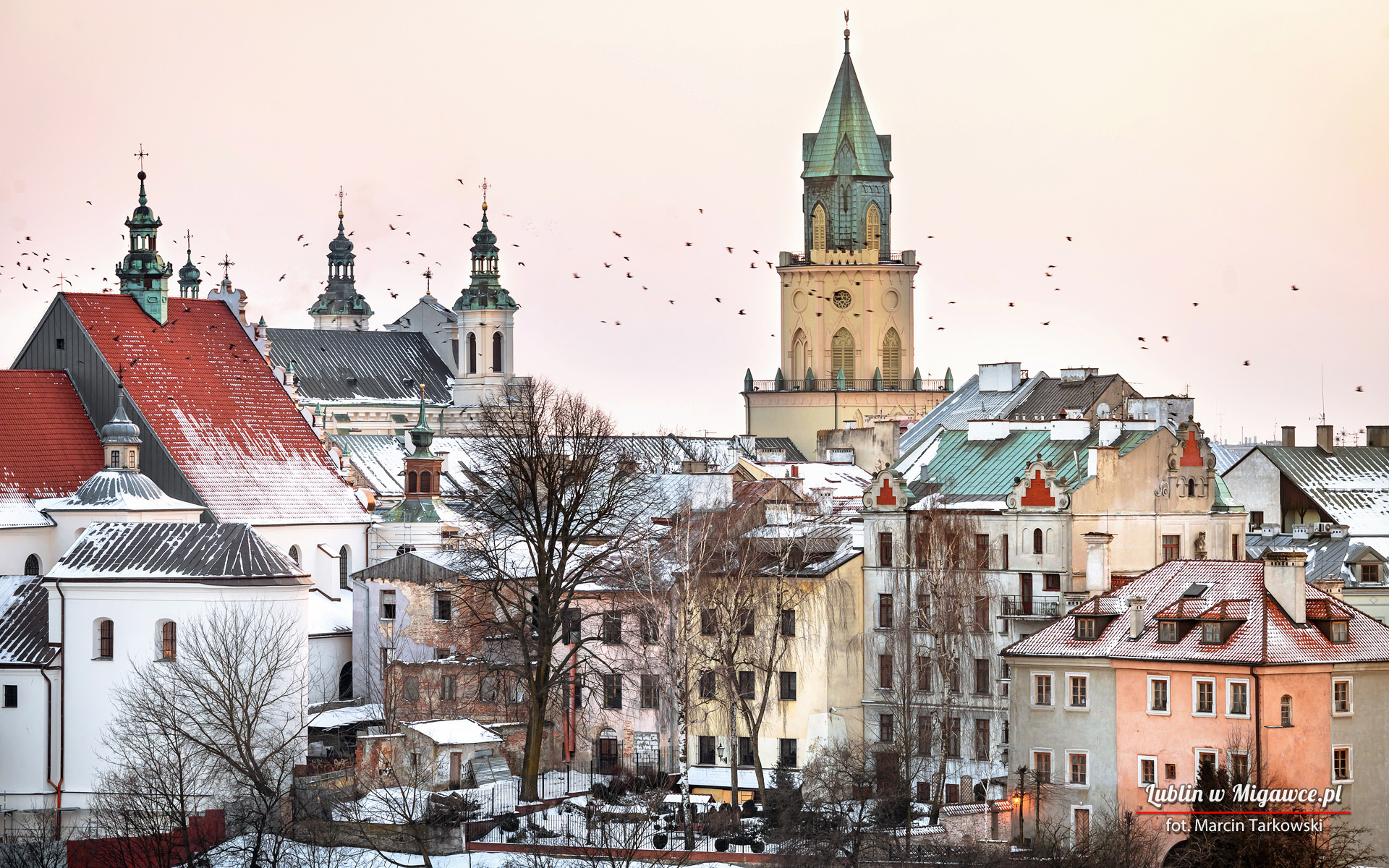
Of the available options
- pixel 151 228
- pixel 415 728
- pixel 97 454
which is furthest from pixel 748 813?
pixel 151 228

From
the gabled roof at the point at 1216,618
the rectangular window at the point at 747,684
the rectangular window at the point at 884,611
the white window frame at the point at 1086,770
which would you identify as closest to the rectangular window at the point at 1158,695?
the gabled roof at the point at 1216,618

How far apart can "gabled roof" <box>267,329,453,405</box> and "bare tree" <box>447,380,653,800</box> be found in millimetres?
56088

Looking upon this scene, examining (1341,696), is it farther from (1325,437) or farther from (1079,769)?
(1325,437)

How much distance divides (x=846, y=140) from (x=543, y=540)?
6141 cm

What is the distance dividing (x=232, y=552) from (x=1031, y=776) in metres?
22.4

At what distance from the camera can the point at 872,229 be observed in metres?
135

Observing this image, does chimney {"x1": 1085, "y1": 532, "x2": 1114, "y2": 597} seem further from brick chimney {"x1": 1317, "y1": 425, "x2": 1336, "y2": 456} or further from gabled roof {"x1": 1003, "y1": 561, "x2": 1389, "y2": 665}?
brick chimney {"x1": 1317, "y1": 425, "x2": 1336, "y2": 456}

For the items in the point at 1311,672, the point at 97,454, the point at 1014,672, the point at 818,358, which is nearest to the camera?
the point at 1311,672

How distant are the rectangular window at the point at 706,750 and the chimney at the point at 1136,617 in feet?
42.2

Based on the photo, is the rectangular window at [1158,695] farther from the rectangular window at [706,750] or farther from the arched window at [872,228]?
the arched window at [872,228]

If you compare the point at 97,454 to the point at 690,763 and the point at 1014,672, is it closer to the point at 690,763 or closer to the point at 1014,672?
the point at 690,763

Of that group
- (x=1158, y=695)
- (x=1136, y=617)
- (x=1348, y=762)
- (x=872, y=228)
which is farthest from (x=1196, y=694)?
(x=872, y=228)

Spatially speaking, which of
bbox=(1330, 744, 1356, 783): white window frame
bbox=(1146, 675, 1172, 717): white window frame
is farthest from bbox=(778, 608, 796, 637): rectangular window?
bbox=(1330, 744, 1356, 783): white window frame

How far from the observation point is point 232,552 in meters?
75.7
